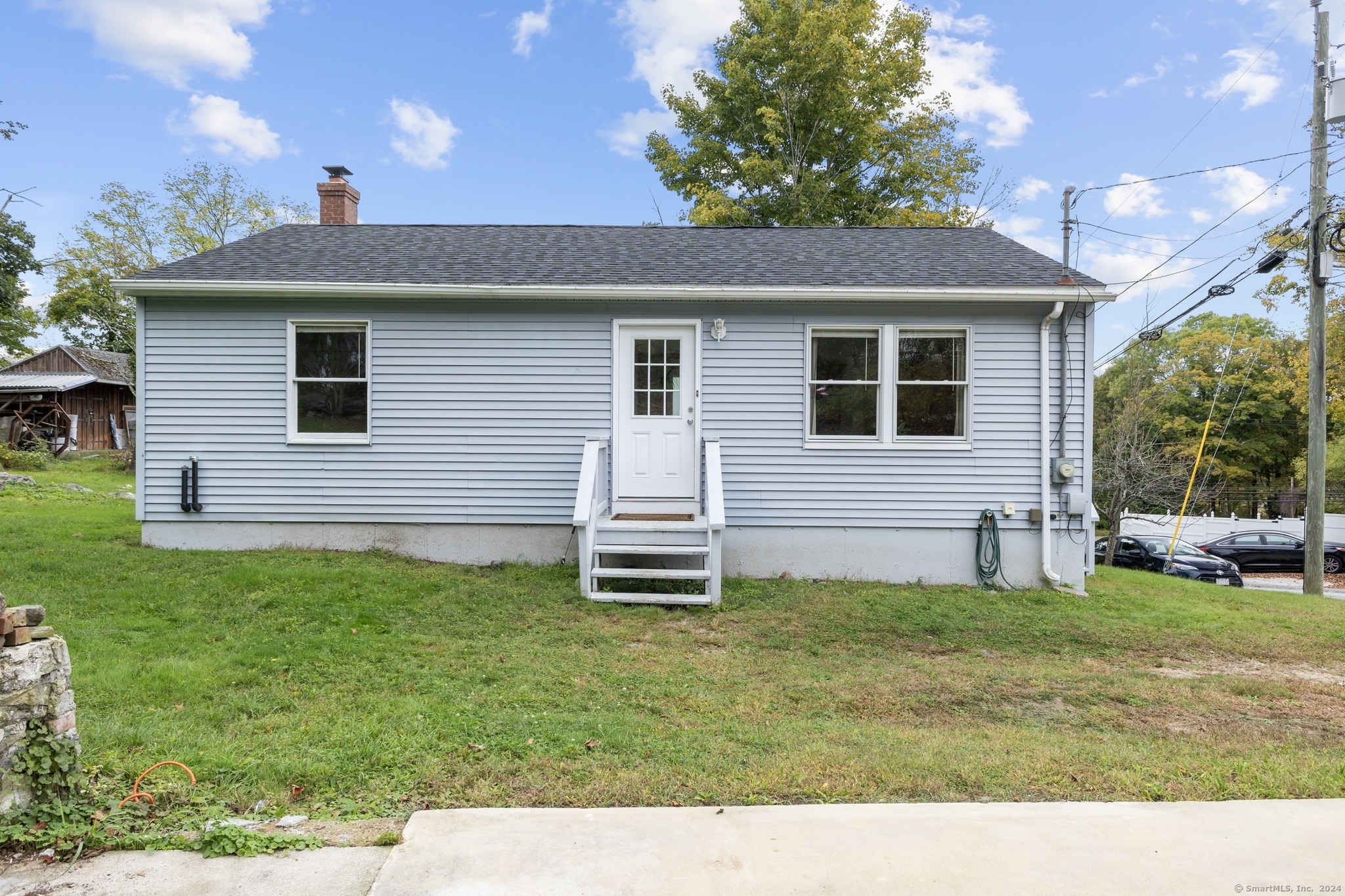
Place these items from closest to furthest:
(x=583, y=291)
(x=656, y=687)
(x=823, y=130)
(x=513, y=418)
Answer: (x=656, y=687) → (x=583, y=291) → (x=513, y=418) → (x=823, y=130)

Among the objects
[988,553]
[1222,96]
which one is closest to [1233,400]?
[1222,96]

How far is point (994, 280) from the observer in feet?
26.5

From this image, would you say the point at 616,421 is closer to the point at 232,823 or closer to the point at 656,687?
the point at 656,687

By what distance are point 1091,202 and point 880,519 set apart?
16.9ft

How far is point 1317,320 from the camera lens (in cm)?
1141

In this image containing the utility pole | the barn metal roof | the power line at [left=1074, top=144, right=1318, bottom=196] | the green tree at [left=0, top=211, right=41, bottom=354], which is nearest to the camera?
the utility pole

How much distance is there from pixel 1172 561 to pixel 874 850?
1621cm

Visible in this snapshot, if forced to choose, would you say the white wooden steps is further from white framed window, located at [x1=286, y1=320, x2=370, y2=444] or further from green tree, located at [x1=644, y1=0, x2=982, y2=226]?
green tree, located at [x1=644, y1=0, x2=982, y2=226]

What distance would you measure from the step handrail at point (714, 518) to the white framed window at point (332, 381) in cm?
390

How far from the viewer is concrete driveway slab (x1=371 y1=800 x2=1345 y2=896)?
7.72 feet

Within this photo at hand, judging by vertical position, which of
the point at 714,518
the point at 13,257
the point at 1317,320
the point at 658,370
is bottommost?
the point at 714,518

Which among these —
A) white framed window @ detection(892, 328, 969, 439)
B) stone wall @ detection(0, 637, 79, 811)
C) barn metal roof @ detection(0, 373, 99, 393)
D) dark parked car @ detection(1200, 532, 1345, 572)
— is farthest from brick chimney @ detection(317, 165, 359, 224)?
dark parked car @ detection(1200, 532, 1345, 572)

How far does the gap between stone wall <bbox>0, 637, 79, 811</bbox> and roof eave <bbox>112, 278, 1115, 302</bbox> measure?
19.1ft

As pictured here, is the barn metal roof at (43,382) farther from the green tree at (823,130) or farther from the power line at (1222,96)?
the power line at (1222,96)
